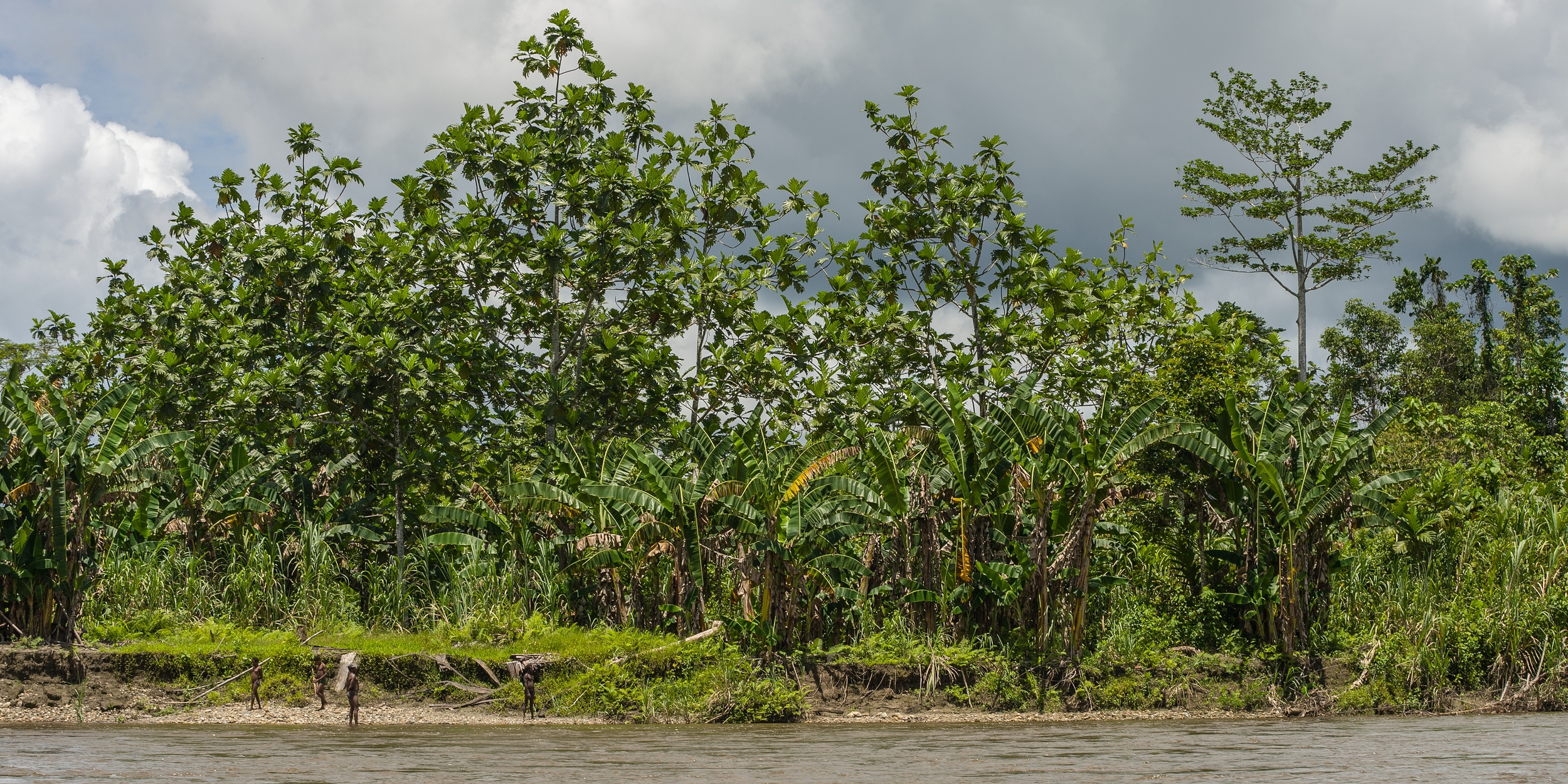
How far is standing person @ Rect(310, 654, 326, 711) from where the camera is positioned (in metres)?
11.1

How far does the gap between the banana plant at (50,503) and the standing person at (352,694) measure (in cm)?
375

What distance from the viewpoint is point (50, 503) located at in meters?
12.2

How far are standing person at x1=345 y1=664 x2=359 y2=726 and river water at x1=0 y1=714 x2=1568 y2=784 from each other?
0.39 metres

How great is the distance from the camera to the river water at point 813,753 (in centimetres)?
721

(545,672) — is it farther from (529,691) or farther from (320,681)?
(320,681)

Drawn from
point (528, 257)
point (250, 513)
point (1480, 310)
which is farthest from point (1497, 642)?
point (1480, 310)

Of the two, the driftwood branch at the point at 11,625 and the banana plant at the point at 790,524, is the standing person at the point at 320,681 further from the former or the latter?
the banana plant at the point at 790,524

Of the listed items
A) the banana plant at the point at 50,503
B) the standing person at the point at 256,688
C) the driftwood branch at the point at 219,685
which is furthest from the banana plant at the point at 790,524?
the banana plant at the point at 50,503

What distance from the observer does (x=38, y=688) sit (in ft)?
36.9

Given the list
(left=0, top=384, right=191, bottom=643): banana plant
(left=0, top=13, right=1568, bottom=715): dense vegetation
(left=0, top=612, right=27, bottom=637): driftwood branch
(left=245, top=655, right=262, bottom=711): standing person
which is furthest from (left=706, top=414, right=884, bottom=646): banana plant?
(left=0, top=612, right=27, bottom=637): driftwood branch

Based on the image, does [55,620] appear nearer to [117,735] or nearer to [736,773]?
[117,735]

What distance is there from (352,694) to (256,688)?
115 cm

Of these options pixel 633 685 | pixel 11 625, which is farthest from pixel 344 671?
pixel 11 625

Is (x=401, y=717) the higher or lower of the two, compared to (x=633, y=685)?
lower
